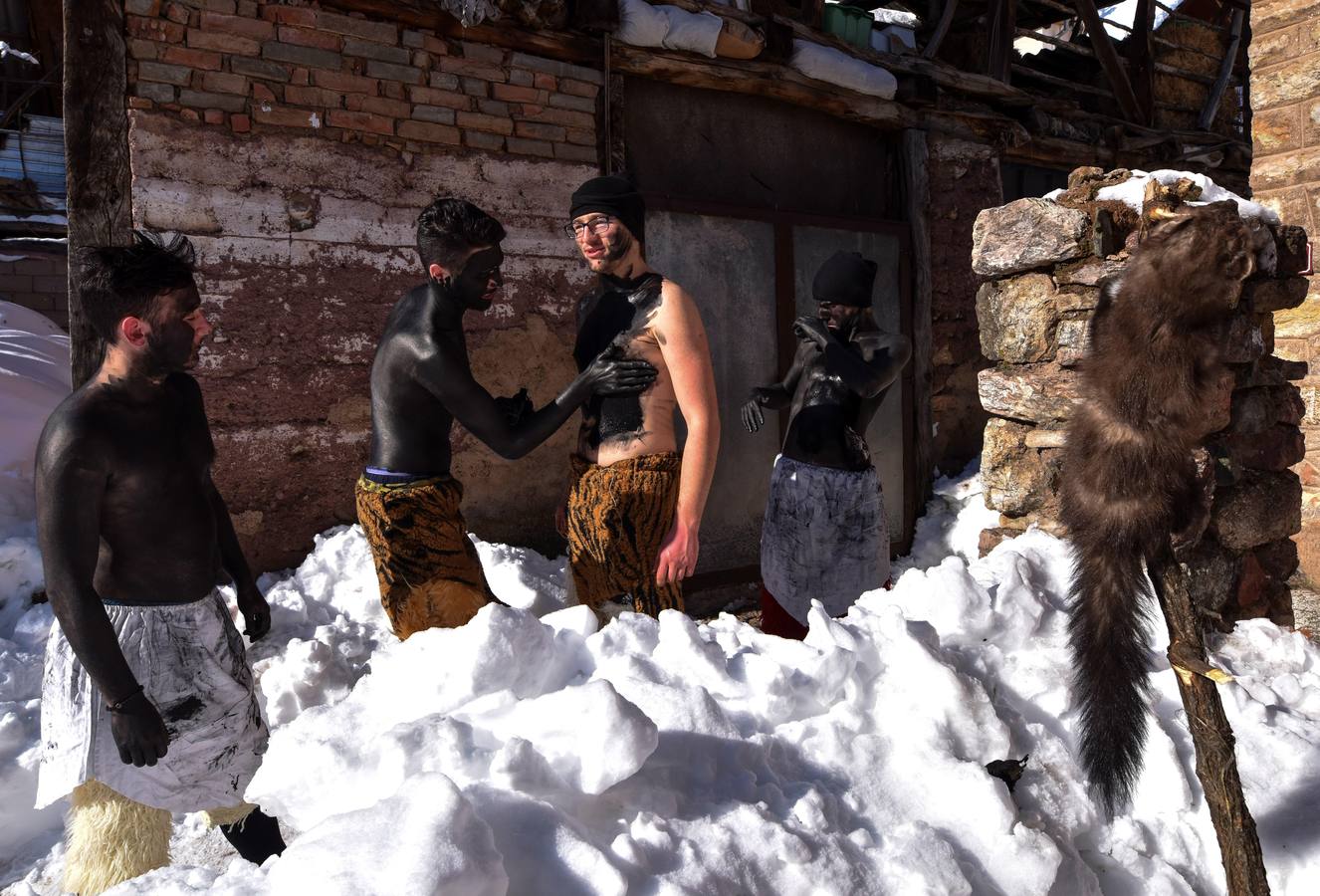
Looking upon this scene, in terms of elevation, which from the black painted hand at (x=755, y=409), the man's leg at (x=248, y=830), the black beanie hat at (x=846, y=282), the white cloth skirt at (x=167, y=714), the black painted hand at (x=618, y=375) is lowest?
the man's leg at (x=248, y=830)

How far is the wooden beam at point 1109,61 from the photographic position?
24.1ft

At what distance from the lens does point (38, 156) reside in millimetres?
8328

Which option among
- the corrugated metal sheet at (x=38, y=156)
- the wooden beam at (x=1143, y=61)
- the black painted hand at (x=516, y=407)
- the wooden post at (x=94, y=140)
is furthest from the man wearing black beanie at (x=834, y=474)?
the corrugated metal sheet at (x=38, y=156)

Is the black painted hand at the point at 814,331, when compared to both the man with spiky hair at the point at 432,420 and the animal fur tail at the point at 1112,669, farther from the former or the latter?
the animal fur tail at the point at 1112,669

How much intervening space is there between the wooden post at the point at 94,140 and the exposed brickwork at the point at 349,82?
0.29 ft

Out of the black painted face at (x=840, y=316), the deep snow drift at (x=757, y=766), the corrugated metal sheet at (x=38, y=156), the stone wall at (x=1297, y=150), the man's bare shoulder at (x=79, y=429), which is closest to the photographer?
the deep snow drift at (x=757, y=766)

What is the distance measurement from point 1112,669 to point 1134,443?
381 mm

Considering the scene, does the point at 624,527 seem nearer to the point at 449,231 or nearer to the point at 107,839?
the point at 449,231

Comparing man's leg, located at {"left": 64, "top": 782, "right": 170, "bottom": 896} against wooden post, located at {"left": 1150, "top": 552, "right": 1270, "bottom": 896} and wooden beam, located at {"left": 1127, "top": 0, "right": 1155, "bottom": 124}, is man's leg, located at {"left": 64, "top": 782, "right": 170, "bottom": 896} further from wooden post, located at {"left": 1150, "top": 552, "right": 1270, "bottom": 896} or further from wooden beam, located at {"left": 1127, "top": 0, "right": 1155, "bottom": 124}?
wooden beam, located at {"left": 1127, "top": 0, "right": 1155, "bottom": 124}

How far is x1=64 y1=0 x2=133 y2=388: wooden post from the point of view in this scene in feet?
12.7

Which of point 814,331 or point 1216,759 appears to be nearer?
point 1216,759

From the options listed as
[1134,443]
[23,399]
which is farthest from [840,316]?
[23,399]

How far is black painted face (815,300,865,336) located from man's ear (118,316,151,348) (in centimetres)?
229

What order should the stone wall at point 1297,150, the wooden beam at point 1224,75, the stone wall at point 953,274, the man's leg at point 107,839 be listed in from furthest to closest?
the wooden beam at point 1224,75 → the stone wall at point 953,274 → the stone wall at point 1297,150 → the man's leg at point 107,839
